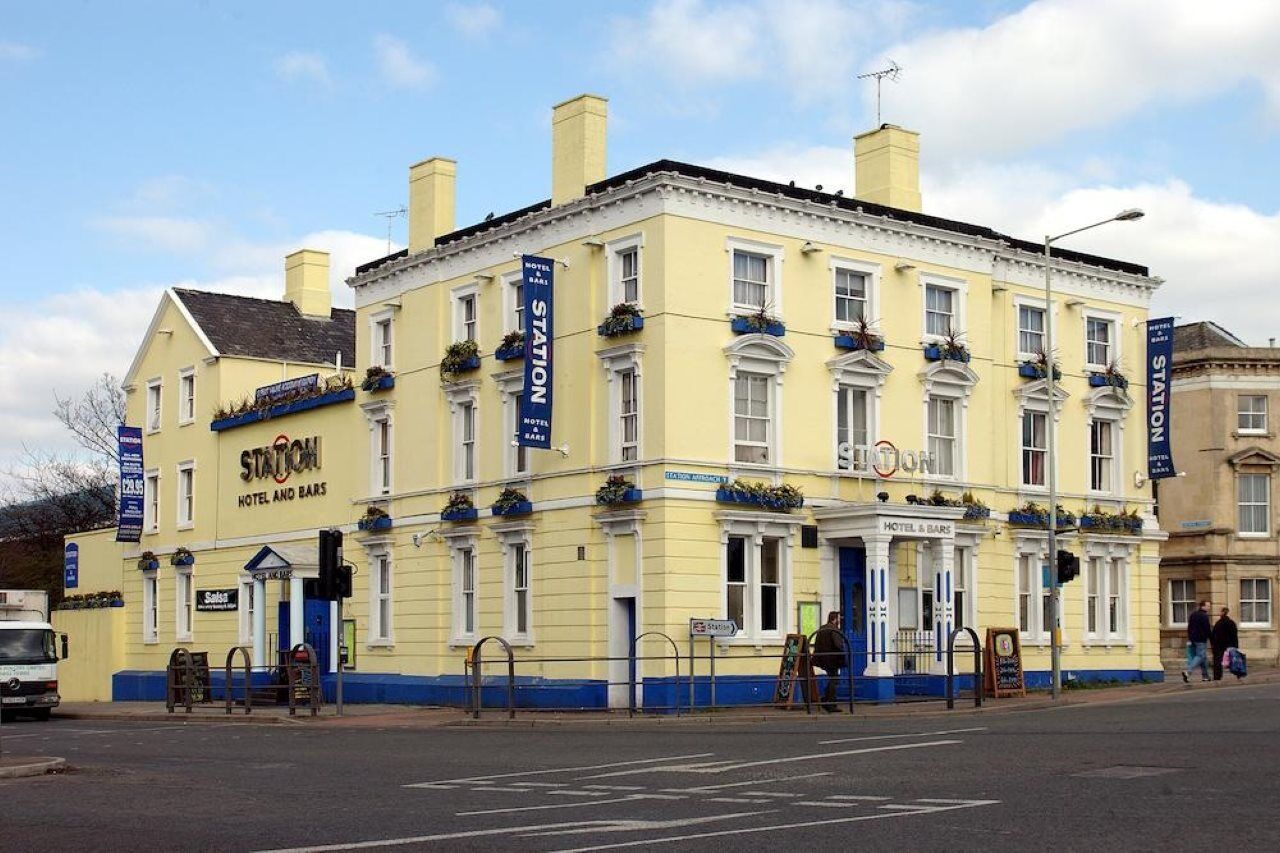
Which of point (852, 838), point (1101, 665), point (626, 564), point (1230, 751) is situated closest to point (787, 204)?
point (626, 564)

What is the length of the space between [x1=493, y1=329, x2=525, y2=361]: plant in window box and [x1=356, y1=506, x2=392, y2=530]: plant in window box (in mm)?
5825

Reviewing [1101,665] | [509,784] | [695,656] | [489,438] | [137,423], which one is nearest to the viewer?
[509,784]

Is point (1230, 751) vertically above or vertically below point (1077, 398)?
below

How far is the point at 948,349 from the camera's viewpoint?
37.7 meters

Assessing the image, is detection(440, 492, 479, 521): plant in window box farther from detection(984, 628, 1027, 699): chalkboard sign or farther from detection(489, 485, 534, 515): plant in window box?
detection(984, 628, 1027, 699): chalkboard sign

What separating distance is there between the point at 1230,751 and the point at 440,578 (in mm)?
22729

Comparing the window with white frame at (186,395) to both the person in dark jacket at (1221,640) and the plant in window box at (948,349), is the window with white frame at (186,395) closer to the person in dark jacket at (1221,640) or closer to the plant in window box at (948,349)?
the plant in window box at (948,349)

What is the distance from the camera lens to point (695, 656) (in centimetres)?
3105

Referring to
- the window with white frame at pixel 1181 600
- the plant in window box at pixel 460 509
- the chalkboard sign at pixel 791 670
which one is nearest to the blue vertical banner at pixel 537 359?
the plant in window box at pixel 460 509

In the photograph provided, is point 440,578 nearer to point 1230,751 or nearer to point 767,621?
point 767,621

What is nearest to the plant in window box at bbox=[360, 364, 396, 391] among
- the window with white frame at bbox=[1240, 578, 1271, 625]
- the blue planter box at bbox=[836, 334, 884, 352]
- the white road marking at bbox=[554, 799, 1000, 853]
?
the blue planter box at bbox=[836, 334, 884, 352]

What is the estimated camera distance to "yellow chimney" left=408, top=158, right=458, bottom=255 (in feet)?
134

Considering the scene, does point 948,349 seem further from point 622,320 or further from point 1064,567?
point 622,320

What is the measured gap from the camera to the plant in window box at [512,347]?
120 feet
